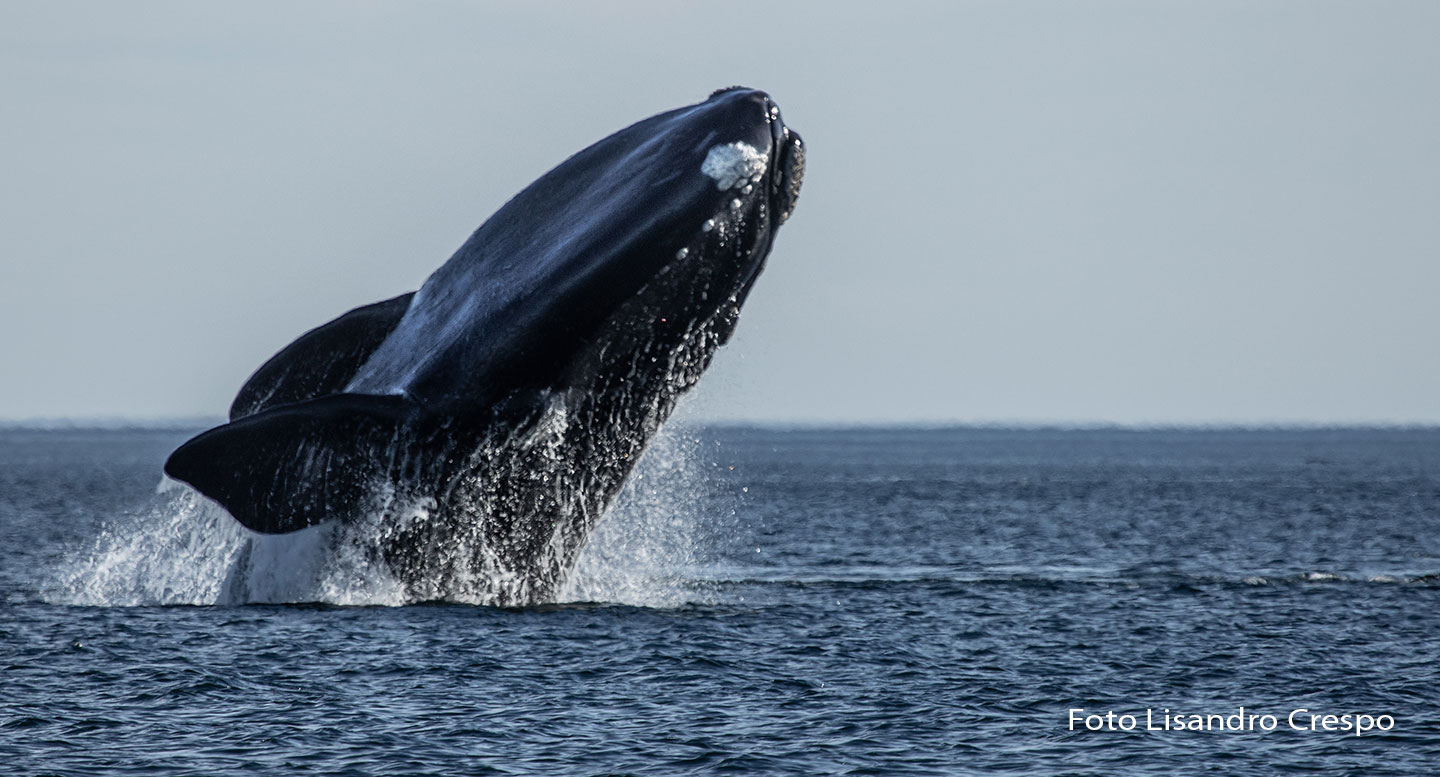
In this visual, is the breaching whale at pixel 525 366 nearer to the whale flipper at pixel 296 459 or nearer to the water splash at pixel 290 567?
the whale flipper at pixel 296 459

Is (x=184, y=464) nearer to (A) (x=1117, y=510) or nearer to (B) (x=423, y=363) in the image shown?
(B) (x=423, y=363)

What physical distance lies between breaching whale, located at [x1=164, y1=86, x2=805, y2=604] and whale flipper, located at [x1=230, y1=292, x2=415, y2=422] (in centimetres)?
2

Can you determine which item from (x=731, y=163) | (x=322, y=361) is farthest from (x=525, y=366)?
(x=731, y=163)

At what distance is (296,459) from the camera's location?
14742 mm

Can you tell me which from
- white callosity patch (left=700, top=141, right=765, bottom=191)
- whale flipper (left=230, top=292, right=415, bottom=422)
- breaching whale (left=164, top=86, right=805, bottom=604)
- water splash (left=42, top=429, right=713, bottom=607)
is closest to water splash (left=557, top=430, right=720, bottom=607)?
water splash (left=42, top=429, right=713, bottom=607)

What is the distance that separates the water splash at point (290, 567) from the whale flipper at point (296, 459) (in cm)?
95

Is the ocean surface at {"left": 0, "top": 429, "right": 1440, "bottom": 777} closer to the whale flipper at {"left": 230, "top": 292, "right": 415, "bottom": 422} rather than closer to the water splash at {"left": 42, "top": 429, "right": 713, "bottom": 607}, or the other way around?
the water splash at {"left": 42, "top": 429, "right": 713, "bottom": 607}

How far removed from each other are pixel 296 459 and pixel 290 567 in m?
2.62

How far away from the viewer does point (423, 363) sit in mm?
15484

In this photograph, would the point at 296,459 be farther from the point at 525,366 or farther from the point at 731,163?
the point at 731,163

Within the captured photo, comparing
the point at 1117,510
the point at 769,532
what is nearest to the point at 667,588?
the point at 769,532

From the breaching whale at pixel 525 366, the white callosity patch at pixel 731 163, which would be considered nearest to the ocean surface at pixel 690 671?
the breaching whale at pixel 525 366

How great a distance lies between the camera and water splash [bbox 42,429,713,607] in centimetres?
1672

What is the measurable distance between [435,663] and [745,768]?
4400 millimetres
